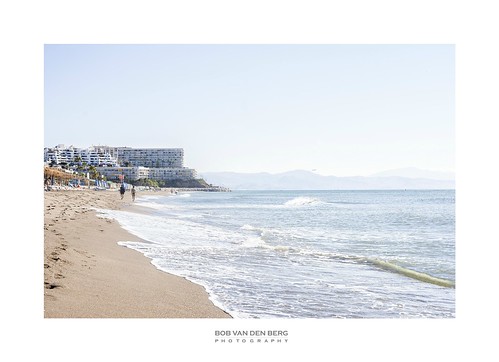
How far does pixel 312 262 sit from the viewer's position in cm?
537

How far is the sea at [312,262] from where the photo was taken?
3782 millimetres

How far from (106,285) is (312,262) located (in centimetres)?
243

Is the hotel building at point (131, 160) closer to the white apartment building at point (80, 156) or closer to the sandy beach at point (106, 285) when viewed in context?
the white apartment building at point (80, 156)

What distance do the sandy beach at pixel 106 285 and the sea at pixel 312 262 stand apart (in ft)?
0.61
